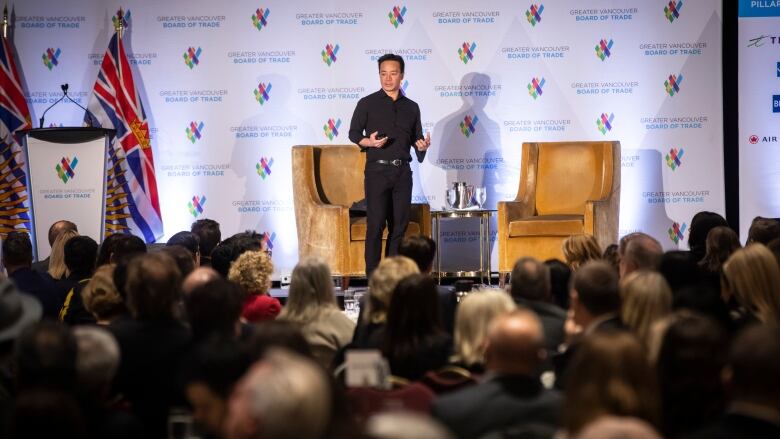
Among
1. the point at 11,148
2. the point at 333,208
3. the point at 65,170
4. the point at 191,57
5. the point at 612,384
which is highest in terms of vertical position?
the point at 191,57

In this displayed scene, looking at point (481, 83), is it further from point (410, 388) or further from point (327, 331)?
point (410, 388)

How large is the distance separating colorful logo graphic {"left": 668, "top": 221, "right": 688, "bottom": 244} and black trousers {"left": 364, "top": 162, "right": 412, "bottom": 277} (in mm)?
2900

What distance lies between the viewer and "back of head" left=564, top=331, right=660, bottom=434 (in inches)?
89.4

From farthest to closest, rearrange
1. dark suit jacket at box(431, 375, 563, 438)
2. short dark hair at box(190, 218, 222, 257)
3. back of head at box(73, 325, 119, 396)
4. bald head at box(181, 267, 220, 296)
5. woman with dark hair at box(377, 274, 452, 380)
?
short dark hair at box(190, 218, 222, 257) < bald head at box(181, 267, 220, 296) < woman with dark hair at box(377, 274, 452, 380) < back of head at box(73, 325, 119, 396) < dark suit jacket at box(431, 375, 563, 438)

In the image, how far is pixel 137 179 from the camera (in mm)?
8758

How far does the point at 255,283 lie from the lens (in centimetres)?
456

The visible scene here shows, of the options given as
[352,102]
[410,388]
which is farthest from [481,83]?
[410,388]

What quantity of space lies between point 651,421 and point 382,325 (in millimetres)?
1664

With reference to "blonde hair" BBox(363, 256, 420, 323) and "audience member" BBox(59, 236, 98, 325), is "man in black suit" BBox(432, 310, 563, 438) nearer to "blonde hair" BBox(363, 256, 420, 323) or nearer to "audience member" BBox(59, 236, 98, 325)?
"blonde hair" BBox(363, 256, 420, 323)

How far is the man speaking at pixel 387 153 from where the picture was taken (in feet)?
24.0

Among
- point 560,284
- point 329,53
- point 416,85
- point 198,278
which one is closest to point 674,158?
point 416,85

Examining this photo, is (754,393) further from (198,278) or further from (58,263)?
(58,263)

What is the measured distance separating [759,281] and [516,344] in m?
1.54

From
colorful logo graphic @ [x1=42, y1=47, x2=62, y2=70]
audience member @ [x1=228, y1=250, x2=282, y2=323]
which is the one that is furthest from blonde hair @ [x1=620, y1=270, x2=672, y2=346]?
colorful logo graphic @ [x1=42, y1=47, x2=62, y2=70]
